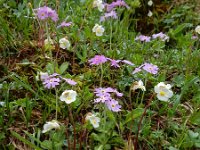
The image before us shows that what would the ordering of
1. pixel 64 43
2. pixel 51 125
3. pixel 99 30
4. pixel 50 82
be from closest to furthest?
pixel 51 125 → pixel 50 82 → pixel 64 43 → pixel 99 30

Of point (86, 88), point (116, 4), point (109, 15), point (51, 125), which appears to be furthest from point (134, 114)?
point (116, 4)

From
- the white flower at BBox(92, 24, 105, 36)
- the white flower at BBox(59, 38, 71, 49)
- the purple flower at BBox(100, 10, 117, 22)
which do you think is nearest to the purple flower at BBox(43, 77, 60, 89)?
the white flower at BBox(59, 38, 71, 49)

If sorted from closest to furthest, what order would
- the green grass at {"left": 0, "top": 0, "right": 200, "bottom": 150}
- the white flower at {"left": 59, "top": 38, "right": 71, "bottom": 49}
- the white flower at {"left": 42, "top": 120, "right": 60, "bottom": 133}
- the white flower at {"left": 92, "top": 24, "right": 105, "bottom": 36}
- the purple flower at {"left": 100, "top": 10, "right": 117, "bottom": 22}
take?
the white flower at {"left": 42, "top": 120, "right": 60, "bottom": 133} < the green grass at {"left": 0, "top": 0, "right": 200, "bottom": 150} < the white flower at {"left": 59, "top": 38, "right": 71, "bottom": 49} < the white flower at {"left": 92, "top": 24, "right": 105, "bottom": 36} < the purple flower at {"left": 100, "top": 10, "right": 117, "bottom": 22}

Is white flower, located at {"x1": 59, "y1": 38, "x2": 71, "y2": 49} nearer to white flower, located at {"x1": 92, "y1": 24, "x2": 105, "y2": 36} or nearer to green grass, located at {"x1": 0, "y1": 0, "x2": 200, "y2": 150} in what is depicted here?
green grass, located at {"x1": 0, "y1": 0, "x2": 200, "y2": 150}

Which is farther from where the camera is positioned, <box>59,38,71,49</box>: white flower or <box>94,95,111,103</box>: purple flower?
<box>59,38,71,49</box>: white flower

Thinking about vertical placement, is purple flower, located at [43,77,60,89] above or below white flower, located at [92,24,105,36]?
below

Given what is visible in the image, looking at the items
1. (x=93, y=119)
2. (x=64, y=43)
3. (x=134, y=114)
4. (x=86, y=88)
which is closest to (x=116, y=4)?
(x=64, y=43)

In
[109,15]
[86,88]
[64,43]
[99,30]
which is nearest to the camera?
[86,88]

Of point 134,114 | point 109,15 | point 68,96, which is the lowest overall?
point 134,114

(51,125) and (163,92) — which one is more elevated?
(163,92)

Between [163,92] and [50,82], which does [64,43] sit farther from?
[163,92]

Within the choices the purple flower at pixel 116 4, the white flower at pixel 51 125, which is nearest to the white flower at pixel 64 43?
the purple flower at pixel 116 4

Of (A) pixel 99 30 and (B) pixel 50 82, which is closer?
(B) pixel 50 82
